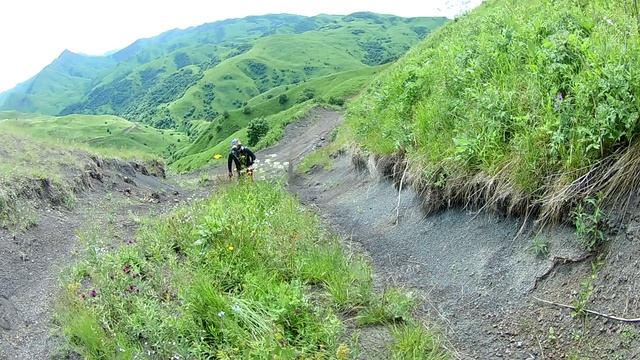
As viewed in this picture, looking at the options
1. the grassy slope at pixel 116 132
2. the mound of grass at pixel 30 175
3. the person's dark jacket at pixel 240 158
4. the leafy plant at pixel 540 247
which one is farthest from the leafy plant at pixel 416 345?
the grassy slope at pixel 116 132

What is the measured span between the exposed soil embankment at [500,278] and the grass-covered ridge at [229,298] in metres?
0.58

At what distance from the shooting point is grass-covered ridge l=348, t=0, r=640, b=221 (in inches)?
212

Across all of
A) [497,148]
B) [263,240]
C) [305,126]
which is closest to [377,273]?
[263,240]

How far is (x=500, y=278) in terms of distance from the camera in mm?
6172

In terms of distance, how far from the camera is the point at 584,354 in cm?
467

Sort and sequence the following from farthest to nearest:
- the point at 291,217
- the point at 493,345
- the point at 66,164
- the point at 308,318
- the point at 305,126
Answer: the point at 305,126, the point at 66,164, the point at 291,217, the point at 308,318, the point at 493,345

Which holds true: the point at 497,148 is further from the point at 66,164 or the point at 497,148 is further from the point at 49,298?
the point at 66,164

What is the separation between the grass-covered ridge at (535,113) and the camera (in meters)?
5.39

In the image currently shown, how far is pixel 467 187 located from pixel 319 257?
2.45 meters

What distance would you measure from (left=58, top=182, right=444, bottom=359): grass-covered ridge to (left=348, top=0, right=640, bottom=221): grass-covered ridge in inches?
81.2

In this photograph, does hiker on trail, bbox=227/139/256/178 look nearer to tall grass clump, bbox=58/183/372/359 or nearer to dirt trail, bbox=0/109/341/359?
dirt trail, bbox=0/109/341/359

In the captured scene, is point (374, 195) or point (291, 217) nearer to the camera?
point (291, 217)

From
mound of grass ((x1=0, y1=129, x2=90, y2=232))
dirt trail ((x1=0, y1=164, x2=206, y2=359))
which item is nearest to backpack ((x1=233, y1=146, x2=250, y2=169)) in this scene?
dirt trail ((x1=0, y1=164, x2=206, y2=359))

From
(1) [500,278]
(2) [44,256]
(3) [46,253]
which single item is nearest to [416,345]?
(1) [500,278]
